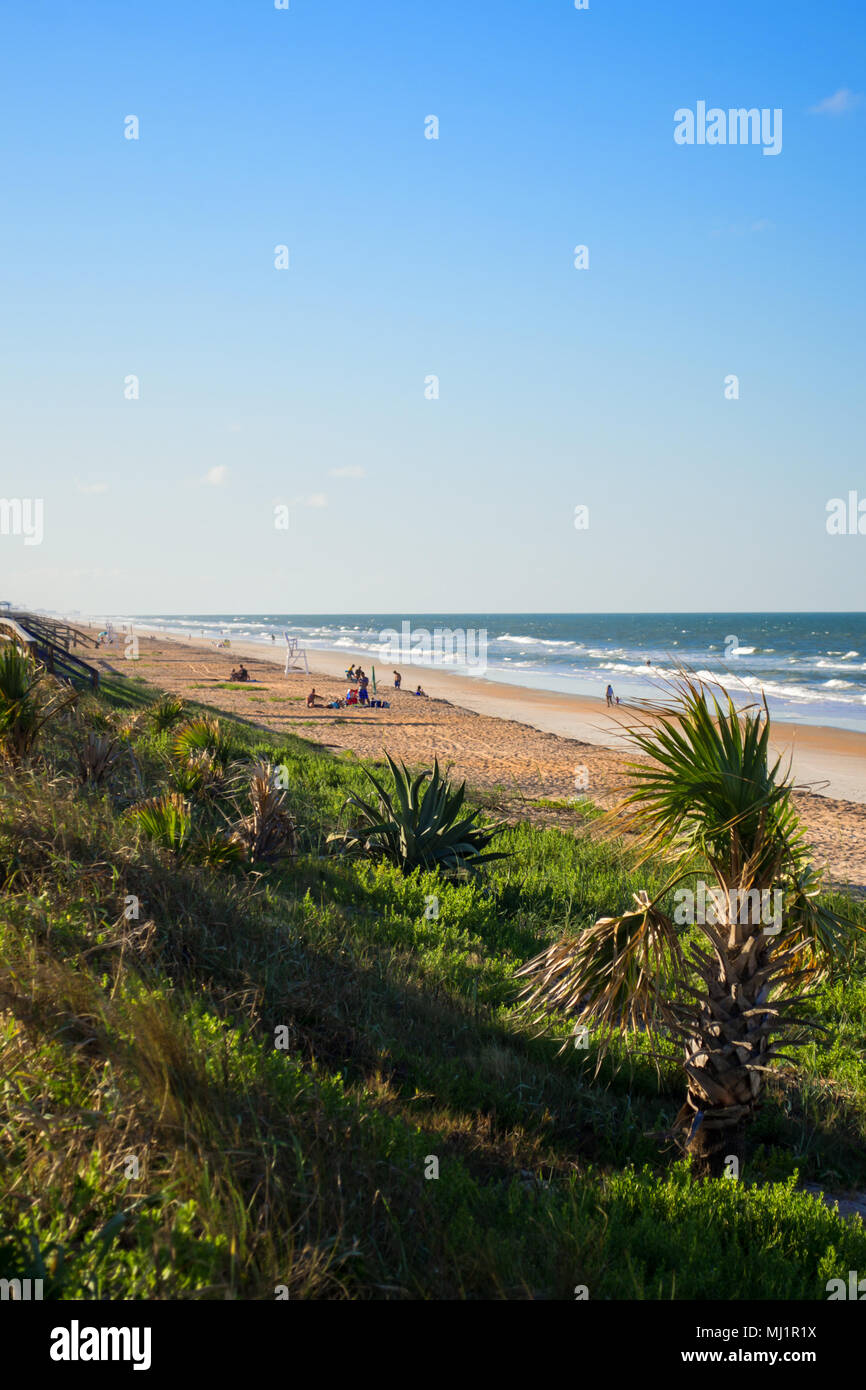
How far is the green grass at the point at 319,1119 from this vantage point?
2.59m

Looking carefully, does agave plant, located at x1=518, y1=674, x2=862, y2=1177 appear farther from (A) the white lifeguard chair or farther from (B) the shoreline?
(A) the white lifeguard chair

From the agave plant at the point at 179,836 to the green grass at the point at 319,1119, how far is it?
13.0 inches

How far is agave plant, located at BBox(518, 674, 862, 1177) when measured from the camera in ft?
13.4

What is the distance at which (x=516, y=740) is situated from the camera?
86.6 ft

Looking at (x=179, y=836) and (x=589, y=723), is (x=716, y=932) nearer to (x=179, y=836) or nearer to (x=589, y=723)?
(x=179, y=836)

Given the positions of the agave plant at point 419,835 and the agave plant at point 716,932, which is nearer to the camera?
the agave plant at point 716,932

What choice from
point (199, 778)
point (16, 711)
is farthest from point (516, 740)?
point (16, 711)

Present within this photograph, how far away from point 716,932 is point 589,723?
71.1 ft

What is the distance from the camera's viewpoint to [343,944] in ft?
19.1

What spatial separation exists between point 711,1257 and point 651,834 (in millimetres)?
1763

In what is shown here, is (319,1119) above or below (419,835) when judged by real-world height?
above

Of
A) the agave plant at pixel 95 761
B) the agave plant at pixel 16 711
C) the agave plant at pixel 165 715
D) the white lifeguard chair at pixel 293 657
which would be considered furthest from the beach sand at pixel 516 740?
the agave plant at pixel 165 715

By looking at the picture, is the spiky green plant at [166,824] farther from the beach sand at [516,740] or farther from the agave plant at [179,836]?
the beach sand at [516,740]
